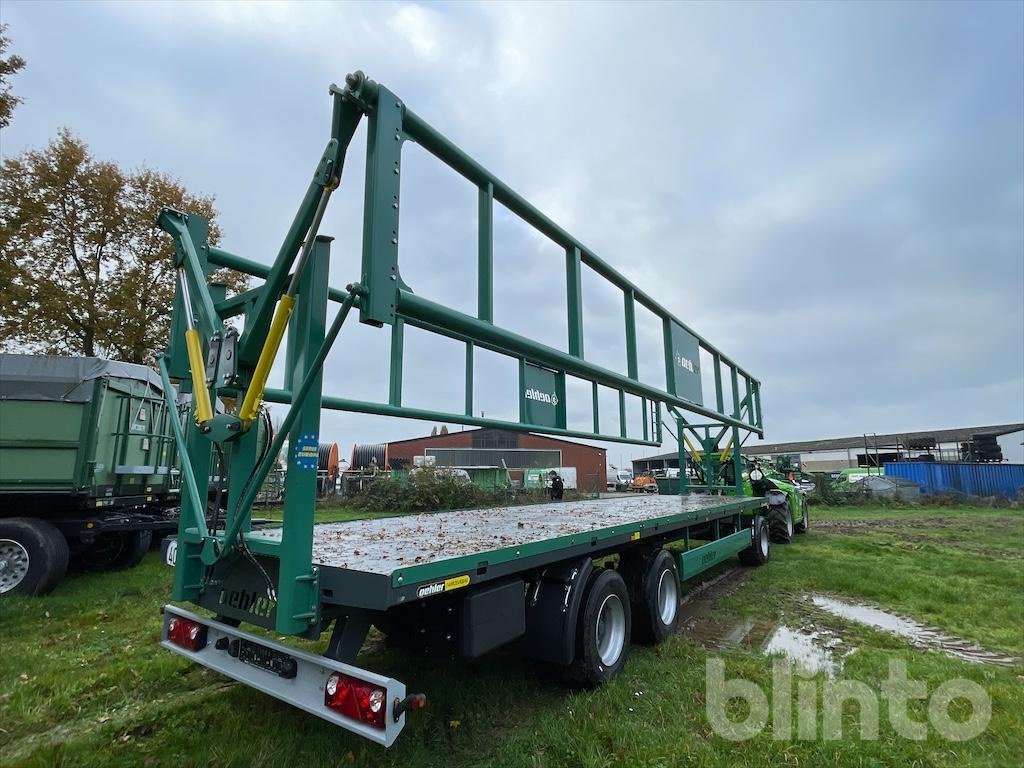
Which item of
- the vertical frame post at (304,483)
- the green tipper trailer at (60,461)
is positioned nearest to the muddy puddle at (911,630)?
the vertical frame post at (304,483)

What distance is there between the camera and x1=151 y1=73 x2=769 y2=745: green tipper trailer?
2.54m

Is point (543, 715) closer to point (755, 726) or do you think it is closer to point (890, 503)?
point (755, 726)

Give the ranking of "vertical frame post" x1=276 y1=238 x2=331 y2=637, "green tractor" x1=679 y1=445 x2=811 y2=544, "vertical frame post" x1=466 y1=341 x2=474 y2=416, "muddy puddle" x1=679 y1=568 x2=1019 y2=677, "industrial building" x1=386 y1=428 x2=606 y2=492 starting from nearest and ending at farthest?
"vertical frame post" x1=276 y1=238 x2=331 y2=637 < "vertical frame post" x1=466 y1=341 x2=474 y2=416 < "muddy puddle" x1=679 y1=568 x2=1019 y2=677 < "green tractor" x1=679 y1=445 x2=811 y2=544 < "industrial building" x1=386 y1=428 x2=606 y2=492

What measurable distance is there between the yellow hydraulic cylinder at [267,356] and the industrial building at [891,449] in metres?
27.5

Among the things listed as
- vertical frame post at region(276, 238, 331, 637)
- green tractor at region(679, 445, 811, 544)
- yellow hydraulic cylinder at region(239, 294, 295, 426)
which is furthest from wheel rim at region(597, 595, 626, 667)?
green tractor at region(679, 445, 811, 544)

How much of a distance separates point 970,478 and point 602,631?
30.2 meters

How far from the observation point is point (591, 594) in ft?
13.3

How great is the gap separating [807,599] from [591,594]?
14.9 ft

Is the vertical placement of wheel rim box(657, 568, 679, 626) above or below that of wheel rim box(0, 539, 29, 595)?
below

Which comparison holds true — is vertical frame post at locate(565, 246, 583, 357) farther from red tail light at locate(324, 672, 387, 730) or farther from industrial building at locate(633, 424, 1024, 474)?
industrial building at locate(633, 424, 1024, 474)

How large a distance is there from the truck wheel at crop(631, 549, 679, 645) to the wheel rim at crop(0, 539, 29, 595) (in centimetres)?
693

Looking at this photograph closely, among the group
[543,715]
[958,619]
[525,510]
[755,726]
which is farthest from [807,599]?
[543,715]

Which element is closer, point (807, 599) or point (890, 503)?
point (807, 599)

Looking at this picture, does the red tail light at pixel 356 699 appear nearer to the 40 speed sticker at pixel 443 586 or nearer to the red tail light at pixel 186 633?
the 40 speed sticker at pixel 443 586
